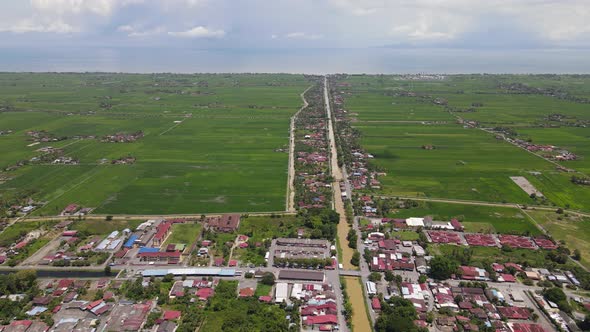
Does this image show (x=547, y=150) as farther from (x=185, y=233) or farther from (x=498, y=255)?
(x=185, y=233)

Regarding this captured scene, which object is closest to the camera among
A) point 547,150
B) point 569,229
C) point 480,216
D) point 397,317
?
point 397,317

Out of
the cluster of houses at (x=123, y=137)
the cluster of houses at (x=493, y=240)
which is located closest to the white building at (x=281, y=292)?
the cluster of houses at (x=493, y=240)

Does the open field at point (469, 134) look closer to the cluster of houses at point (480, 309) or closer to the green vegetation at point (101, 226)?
the cluster of houses at point (480, 309)

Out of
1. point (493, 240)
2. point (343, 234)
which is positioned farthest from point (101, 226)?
point (493, 240)

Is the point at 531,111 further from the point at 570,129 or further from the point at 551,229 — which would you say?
the point at 551,229

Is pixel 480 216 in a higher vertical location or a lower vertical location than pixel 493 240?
higher

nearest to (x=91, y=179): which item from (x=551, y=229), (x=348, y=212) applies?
(x=348, y=212)
